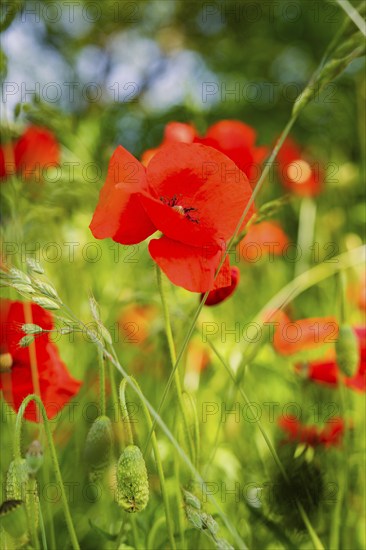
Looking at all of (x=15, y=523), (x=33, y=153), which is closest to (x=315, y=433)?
(x=15, y=523)

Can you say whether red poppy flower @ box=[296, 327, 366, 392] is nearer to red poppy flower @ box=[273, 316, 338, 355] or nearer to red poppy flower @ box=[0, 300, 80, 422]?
red poppy flower @ box=[273, 316, 338, 355]

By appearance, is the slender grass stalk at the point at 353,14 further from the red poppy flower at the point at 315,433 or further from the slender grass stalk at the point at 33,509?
the red poppy flower at the point at 315,433

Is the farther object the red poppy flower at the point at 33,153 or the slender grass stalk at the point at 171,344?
the red poppy flower at the point at 33,153

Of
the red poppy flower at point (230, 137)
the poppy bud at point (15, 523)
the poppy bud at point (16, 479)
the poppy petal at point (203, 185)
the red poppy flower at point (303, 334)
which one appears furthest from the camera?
the red poppy flower at point (230, 137)

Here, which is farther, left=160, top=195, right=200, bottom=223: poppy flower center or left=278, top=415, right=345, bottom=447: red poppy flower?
left=278, top=415, right=345, bottom=447: red poppy flower

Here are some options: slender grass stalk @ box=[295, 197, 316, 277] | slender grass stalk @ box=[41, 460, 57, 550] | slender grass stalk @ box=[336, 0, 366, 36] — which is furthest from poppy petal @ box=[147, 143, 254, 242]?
slender grass stalk @ box=[295, 197, 316, 277]

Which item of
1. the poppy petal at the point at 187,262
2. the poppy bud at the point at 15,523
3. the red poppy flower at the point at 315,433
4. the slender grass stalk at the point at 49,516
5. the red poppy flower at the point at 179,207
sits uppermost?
the red poppy flower at the point at 179,207

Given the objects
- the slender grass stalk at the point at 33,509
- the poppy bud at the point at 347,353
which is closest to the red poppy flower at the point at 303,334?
the poppy bud at the point at 347,353
